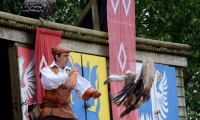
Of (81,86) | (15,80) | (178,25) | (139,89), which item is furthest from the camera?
(178,25)

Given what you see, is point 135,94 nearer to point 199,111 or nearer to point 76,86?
point 76,86

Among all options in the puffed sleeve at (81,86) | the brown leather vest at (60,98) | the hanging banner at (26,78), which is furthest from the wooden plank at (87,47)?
the brown leather vest at (60,98)

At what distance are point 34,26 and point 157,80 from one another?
198 cm

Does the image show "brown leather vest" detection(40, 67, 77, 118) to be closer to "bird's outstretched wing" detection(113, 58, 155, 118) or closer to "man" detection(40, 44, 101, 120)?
"man" detection(40, 44, 101, 120)

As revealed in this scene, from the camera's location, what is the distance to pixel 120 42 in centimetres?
949

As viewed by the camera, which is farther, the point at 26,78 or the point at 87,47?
the point at 87,47

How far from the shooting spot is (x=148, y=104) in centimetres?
993

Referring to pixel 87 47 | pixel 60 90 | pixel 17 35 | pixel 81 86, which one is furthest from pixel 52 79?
pixel 87 47

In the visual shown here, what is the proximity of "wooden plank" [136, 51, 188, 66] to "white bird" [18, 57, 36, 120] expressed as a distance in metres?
2.03

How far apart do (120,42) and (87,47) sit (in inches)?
20.3

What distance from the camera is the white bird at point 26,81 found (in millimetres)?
8141

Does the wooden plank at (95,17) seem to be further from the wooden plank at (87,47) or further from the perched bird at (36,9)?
the perched bird at (36,9)

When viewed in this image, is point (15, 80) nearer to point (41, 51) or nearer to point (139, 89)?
point (41, 51)

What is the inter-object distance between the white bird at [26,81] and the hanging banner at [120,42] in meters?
1.22
